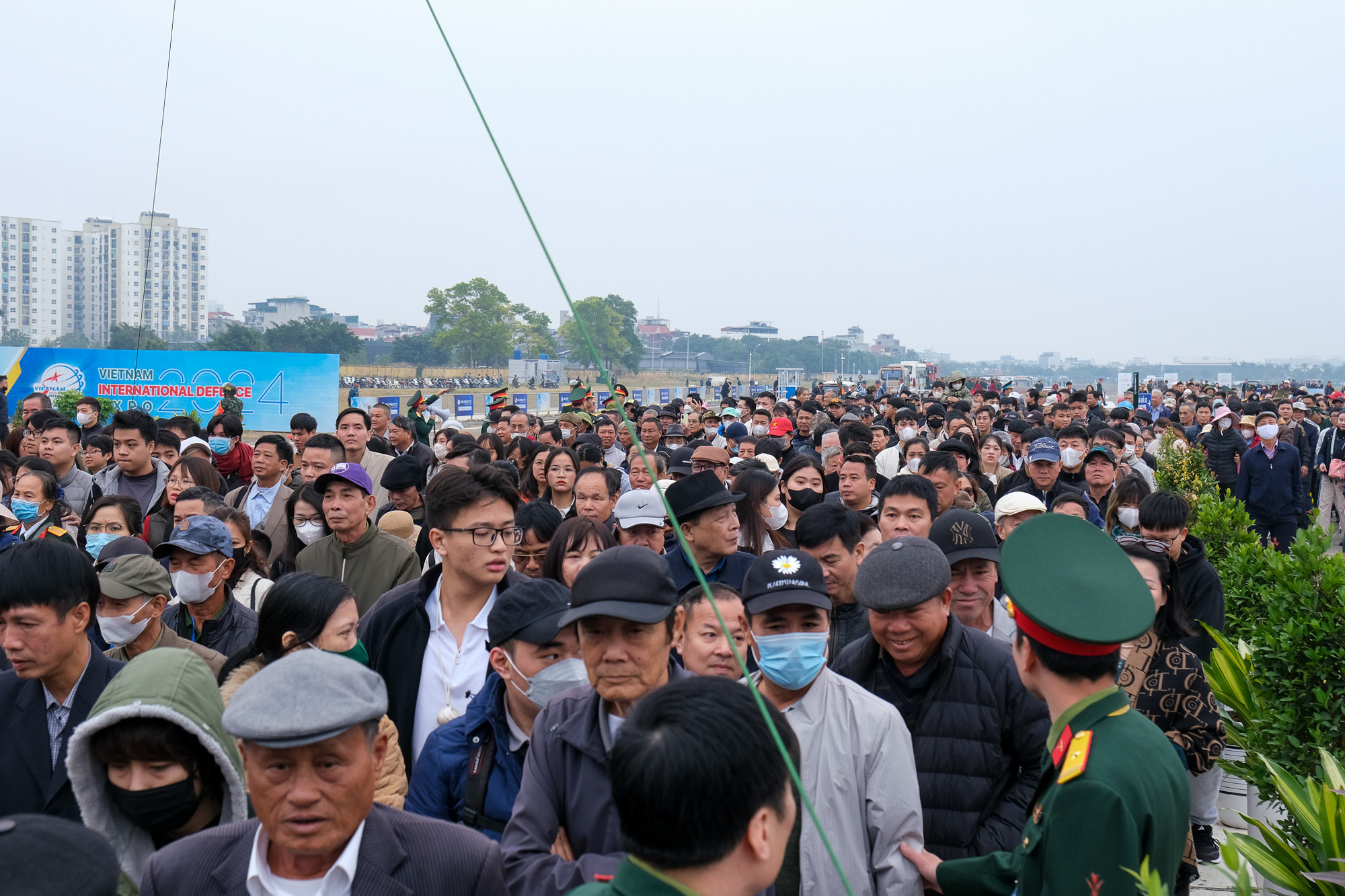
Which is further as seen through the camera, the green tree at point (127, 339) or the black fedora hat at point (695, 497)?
the green tree at point (127, 339)

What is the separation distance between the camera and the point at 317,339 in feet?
111

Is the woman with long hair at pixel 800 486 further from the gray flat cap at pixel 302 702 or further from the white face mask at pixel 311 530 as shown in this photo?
the gray flat cap at pixel 302 702

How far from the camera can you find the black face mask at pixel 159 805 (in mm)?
2287

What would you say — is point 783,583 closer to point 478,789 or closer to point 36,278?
point 478,789

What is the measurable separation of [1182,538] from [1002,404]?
16.6 m

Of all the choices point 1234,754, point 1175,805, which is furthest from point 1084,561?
point 1234,754

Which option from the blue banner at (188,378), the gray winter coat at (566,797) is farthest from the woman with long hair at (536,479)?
the blue banner at (188,378)

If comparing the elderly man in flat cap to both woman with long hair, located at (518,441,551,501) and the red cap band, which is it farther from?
woman with long hair, located at (518,441,551,501)

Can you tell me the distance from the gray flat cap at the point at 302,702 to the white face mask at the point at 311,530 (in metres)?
4.37

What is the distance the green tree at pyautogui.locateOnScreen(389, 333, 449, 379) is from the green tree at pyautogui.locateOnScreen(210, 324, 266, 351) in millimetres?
6914

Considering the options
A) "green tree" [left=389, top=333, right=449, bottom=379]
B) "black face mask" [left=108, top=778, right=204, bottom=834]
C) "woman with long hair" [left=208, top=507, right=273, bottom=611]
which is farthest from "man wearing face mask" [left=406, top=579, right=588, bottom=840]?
"green tree" [left=389, top=333, right=449, bottom=379]

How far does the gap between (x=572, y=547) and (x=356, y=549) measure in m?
1.32

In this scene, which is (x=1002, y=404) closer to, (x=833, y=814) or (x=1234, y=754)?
(x=1234, y=754)

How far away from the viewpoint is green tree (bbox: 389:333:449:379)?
2000cm
